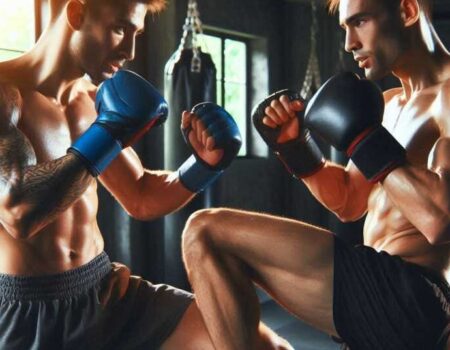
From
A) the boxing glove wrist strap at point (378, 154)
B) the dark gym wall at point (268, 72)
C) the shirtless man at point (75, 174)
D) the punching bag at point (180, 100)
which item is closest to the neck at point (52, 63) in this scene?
the shirtless man at point (75, 174)

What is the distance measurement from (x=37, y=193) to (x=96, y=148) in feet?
0.62

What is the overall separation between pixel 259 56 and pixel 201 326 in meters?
5.10

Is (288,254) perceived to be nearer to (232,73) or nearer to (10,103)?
(10,103)

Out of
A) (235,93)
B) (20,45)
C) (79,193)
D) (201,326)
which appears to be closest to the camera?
(79,193)

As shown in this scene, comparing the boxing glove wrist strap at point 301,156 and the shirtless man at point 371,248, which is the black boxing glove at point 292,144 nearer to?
the boxing glove wrist strap at point 301,156

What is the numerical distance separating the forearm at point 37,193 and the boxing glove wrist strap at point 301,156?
675 millimetres

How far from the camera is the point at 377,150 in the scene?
5.43ft

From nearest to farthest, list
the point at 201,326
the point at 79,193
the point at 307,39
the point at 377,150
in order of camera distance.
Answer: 1. the point at 377,150
2. the point at 79,193
3. the point at 201,326
4. the point at 307,39

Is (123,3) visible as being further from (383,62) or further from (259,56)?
(259,56)

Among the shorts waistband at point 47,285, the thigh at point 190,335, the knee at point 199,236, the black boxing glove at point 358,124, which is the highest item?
the black boxing glove at point 358,124

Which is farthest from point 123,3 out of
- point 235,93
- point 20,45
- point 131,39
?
point 235,93

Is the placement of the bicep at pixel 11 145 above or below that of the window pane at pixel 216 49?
below

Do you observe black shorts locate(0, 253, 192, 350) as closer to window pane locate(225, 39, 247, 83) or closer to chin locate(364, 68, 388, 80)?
chin locate(364, 68, 388, 80)

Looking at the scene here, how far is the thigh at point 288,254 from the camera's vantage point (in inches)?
66.2
